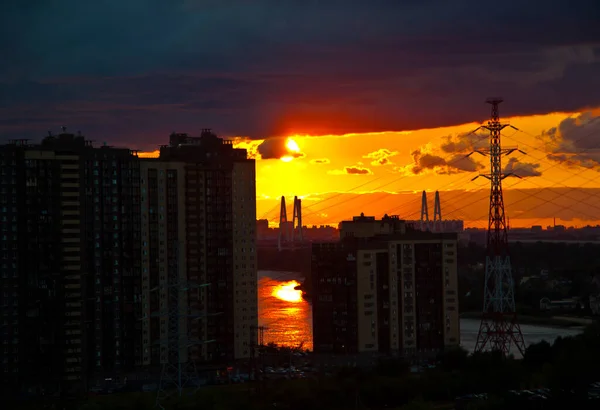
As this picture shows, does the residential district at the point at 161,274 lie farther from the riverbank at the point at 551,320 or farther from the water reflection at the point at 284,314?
the riverbank at the point at 551,320

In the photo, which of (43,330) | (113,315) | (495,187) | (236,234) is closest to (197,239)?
(236,234)

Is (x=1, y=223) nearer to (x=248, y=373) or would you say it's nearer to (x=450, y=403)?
(x=248, y=373)

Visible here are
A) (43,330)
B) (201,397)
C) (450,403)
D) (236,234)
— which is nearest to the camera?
(201,397)

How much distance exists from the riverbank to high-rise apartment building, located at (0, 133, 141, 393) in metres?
10.3

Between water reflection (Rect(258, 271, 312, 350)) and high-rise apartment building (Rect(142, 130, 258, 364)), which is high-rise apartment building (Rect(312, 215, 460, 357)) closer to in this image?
high-rise apartment building (Rect(142, 130, 258, 364))

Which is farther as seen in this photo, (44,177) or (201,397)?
(44,177)

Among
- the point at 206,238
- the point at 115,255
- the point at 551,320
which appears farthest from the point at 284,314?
the point at 115,255

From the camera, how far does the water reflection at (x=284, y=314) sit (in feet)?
59.7

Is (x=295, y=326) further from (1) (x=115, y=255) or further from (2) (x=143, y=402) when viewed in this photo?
(2) (x=143, y=402)

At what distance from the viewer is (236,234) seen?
49.6ft

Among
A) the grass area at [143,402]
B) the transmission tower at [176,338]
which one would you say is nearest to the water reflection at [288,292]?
the transmission tower at [176,338]

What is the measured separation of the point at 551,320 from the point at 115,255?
10.9 m

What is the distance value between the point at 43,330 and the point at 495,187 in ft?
18.3

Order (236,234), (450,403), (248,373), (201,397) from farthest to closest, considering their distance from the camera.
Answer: (236,234) < (248,373) < (450,403) < (201,397)
